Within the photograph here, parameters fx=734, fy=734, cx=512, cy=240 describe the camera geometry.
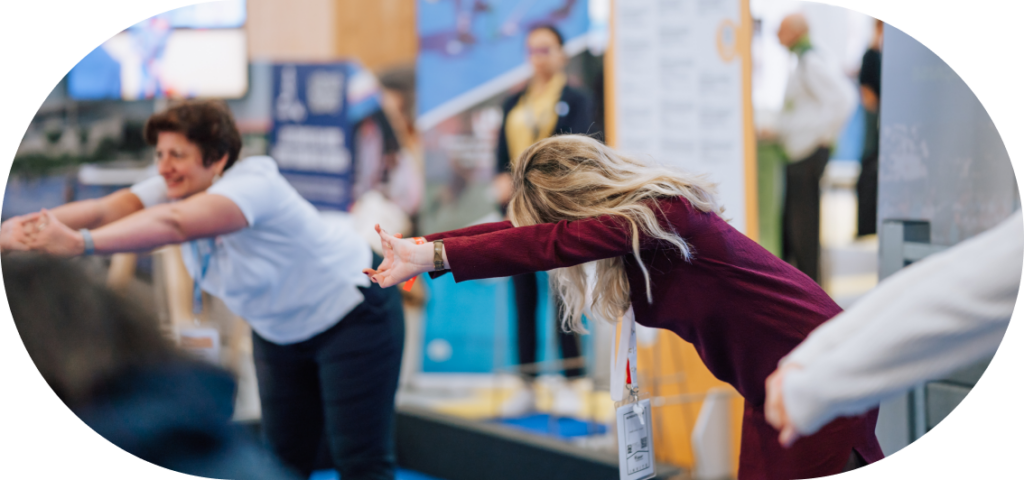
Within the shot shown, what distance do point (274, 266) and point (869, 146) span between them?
2.53 metres

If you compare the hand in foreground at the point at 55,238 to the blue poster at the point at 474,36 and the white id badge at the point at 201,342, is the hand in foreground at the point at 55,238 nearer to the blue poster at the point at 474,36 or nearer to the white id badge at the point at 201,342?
the white id badge at the point at 201,342

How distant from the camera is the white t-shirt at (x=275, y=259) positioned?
165 cm

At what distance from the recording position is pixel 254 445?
6.42 ft

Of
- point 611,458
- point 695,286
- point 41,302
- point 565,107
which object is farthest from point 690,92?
point 41,302

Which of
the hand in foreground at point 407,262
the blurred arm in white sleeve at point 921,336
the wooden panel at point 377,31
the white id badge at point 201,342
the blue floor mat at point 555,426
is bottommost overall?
the blue floor mat at point 555,426

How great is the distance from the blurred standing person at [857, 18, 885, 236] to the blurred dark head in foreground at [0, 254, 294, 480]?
2.49m

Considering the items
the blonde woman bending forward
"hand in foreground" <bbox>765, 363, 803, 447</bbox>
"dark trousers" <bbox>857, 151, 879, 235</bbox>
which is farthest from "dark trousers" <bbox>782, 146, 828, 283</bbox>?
"hand in foreground" <bbox>765, 363, 803, 447</bbox>

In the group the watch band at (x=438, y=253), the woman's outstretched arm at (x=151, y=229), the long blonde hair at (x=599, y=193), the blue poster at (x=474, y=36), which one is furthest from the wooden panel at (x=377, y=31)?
the watch band at (x=438, y=253)

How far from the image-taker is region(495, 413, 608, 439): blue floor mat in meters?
3.21

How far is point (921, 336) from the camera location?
0.88m

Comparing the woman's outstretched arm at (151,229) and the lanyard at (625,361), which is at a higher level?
the woman's outstretched arm at (151,229)

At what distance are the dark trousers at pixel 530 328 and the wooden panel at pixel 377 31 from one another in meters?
1.79

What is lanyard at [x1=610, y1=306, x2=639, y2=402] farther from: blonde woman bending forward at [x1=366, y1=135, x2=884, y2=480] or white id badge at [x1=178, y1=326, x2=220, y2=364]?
white id badge at [x1=178, y1=326, x2=220, y2=364]

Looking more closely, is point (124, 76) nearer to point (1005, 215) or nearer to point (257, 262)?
point (257, 262)
